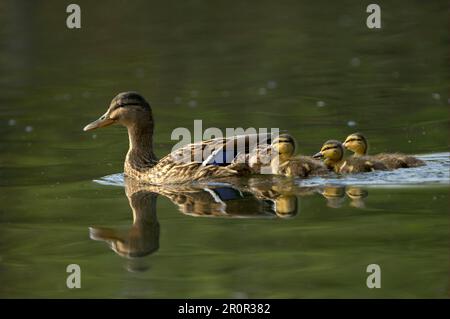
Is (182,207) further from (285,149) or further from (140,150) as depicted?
(140,150)

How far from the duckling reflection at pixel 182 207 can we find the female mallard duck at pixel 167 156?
0.14 meters

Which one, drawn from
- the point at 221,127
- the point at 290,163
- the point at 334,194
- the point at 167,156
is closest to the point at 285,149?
the point at 290,163

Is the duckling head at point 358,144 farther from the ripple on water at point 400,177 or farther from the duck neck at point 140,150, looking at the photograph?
the duck neck at point 140,150

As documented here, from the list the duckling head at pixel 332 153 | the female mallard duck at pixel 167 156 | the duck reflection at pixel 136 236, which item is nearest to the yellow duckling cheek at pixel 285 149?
the female mallard duck at pixel 167 156

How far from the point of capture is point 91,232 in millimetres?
8078

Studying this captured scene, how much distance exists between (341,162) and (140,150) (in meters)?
1.96

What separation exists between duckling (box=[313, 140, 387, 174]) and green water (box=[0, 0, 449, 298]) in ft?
1.49

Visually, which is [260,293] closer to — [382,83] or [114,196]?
[114,196]

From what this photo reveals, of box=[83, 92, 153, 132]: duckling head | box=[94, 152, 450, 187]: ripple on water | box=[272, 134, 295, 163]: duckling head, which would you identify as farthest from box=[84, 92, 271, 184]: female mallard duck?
box=[94, 152, 450, 187]: ripple on water

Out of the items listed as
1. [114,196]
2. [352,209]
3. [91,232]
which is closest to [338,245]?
[352,209]

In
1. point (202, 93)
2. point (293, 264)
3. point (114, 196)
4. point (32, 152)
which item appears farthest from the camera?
point (202, 93)

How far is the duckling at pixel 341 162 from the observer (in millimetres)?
9398

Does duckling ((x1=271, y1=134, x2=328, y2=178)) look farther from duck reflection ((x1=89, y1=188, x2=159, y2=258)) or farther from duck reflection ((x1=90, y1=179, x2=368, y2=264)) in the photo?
duck reflection ((x1=89, y1=188, x2=159, y2=258))

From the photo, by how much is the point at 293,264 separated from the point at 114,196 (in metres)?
2.77
